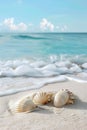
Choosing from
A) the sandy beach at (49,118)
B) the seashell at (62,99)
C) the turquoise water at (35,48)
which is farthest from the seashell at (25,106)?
the turquoise water at (35,48)

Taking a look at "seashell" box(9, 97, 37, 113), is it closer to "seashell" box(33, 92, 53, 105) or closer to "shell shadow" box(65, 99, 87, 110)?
"seashell" box(33, 92, 53, 105)

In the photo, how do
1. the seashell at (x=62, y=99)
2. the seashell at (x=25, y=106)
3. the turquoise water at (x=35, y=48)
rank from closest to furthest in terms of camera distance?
the seashell at (x=25, y=106), the seashell at (x=62, y=99), the turquoise water at (x=35, y=48)

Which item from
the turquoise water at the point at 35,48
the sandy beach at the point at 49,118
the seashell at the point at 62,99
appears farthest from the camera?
the turquoise water at the point at 35,48

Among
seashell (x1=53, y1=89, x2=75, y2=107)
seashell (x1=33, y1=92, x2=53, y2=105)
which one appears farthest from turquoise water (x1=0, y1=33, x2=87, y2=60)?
seashell (x1=53, y1=89, x2=75, y2=107)

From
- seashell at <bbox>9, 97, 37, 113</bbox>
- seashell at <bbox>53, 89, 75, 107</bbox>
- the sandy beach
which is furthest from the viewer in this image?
seashell at <bbox>53, 89, 75, 107</bbox>

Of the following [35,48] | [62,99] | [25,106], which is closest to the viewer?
[25,106]

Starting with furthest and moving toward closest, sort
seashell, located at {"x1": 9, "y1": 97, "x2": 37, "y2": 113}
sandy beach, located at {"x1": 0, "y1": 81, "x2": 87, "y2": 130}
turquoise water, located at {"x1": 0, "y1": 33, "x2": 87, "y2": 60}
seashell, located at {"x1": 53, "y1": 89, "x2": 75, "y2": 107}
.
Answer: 1. turquoise water, located at {"x1": 0, "y1": 33, "x2": 87, "y2": 60}
2. seashell, located at {"x1": 53, "y1": 89, "x2": 75, "y2": 107}
3. seashell, located at {"x1": 9, "y1": 97, "x2": 37, "y2": 113}
4. sandy beach, located at {"x1": 0, "y1": 81, "x2": 87, "y2": 130}

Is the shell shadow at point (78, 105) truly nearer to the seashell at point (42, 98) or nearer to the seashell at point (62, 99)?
the seashell at point (62, 99)

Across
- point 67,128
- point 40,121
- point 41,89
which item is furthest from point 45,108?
point 41,89

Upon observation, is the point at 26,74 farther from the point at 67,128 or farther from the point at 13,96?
the point at 67,128

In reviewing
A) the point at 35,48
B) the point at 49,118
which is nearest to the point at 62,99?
the point at 49,118

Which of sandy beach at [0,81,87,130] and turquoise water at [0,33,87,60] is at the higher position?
turquoise water at [0,33,87,60]

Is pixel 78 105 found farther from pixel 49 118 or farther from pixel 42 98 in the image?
pixel 49 118
